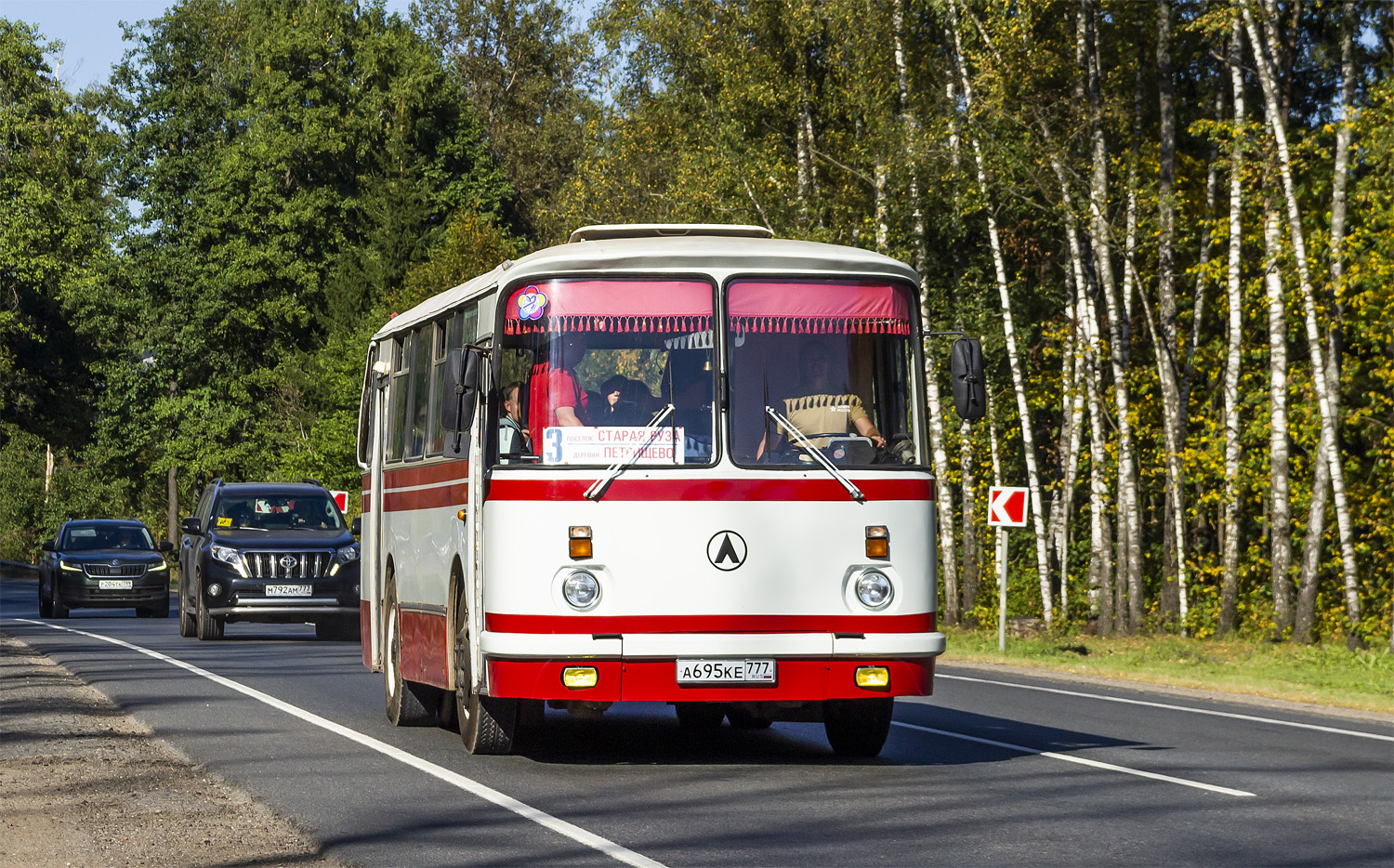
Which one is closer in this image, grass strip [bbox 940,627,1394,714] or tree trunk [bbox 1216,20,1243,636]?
grass strip [bbox 940,627,1394,714]

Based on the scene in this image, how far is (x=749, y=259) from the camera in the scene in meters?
11.8

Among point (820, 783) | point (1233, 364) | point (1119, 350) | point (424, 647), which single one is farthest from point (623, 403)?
point (1119, 350)

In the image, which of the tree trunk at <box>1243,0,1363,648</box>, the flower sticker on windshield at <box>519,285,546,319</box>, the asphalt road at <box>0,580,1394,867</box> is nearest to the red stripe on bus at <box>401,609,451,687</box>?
the asphalt road at <box>0,580,1394,867</box>

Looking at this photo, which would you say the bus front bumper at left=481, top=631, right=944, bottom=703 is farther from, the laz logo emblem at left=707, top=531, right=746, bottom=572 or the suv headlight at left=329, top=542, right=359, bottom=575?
the suv headlight at left=329, top=542, right=359, bottom=575

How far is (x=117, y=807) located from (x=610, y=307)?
380 centimetres

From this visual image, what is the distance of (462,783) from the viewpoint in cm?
1121

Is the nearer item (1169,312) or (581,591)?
(581,591)

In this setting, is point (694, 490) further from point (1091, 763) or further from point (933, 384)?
point (933, 384)

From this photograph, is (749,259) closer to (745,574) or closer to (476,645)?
(745,574)

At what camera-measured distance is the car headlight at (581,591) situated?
11273mm

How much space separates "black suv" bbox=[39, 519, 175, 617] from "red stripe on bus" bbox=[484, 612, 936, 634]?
2526 centimetres

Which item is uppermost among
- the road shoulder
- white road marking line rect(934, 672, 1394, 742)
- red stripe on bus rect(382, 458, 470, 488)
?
red stripe on bus rect(382, 458, 470, 488)

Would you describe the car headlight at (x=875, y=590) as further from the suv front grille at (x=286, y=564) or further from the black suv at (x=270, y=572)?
the suv front grille at (x=286, y=564)

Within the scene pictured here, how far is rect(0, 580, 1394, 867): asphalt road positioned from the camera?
891 centimetres
